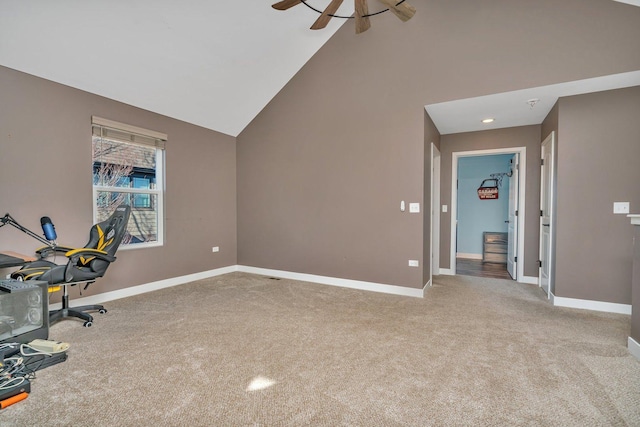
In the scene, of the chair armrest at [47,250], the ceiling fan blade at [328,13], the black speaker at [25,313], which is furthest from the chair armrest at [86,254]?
the ceiling fan blade at [328,13]

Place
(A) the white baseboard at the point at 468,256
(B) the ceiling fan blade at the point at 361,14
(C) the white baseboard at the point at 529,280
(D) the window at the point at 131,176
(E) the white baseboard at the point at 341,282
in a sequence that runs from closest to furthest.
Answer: (B) the ceiling fan blade at the point at 361,14 < (D) the window at the point at 131,176 < (E) the white baseboard at the point at 341,282 < (C) the white baseboard at the point at 529,280 < (A) the white baseboard at the point at 468,256

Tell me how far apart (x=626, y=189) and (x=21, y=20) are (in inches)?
235

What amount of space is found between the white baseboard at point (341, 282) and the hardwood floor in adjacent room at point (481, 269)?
1855mm

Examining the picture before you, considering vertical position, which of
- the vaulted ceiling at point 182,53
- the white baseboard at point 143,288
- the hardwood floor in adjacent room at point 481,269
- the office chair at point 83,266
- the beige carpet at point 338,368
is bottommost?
the beige carpet at point 338,368

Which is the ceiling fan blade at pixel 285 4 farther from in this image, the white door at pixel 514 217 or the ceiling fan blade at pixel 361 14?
the white door at pixel 514 217

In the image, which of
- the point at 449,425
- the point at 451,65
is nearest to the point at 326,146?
the point at 451,65

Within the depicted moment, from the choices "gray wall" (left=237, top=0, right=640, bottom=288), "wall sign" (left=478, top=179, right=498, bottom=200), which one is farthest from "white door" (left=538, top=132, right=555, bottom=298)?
"wall sign" (left=478, top=179, right=498, bottom=200)

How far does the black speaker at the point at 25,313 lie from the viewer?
214cm

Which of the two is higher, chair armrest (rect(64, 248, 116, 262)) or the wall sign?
the wall sign

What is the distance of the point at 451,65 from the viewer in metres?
3.48

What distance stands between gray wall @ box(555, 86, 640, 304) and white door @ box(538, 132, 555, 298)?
24 cm

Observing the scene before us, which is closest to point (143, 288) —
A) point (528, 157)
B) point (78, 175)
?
point (78, 175)

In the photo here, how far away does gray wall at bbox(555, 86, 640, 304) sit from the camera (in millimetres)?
3127

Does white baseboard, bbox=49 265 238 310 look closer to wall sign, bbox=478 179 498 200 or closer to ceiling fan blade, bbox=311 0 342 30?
ceiling fan blade, bbox=311 0 342 30
